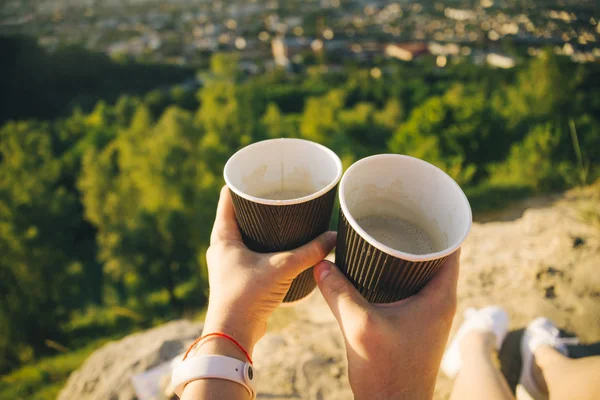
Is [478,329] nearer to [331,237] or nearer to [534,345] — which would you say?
[534,345]

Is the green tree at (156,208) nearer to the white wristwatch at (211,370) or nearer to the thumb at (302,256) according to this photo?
the thumb at (302,256)

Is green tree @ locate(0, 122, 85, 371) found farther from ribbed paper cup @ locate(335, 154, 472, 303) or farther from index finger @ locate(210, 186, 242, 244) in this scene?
ribbed paper cup @ locate(335, 154, 472, 303)

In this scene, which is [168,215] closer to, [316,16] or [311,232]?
[311,232]

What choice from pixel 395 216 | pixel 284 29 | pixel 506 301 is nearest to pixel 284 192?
pixel 395 216

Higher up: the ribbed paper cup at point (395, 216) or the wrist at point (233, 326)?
the ribbed paper cup at point (395, 216)

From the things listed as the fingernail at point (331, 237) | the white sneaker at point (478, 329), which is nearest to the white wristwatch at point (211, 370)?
the fingernail at point (331, 237)

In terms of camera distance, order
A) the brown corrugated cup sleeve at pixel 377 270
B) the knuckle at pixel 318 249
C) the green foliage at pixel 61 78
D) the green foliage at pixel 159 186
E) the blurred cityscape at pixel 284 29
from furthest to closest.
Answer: the green foliage at pixel 61 78, the blurred cityscape at pixel 284 29, the green foliage at pixel 159 186, the knuckle at pixel 318 249, the brown corrugated cup sleeve at pixel 377 270
